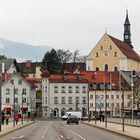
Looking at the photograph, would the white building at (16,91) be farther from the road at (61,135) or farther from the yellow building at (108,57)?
the road at (61,135)

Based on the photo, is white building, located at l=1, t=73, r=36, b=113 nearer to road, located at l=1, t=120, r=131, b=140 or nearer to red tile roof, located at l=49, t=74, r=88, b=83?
red tile roof, located at l=49, t=74, r=88, b=83

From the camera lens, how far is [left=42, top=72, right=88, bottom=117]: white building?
14875 centimetres

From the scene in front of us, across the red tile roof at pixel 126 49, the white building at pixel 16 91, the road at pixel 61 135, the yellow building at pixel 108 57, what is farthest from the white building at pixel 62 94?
the road at pixel 61 135

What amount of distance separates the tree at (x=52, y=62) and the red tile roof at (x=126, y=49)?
1889cm

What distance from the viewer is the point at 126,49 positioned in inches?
7111

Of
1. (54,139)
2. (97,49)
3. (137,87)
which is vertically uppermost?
(97,49)

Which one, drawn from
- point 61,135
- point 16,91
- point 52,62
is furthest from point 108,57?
point 61,135

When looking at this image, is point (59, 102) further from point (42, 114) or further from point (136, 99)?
point (136, 99)

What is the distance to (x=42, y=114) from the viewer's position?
15275 cm

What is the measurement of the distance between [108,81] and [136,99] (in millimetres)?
29970

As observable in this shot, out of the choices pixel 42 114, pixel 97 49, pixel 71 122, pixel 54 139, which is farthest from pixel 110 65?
pixel 54 139

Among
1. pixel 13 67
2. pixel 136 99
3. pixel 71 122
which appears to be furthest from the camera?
pixel 13 67

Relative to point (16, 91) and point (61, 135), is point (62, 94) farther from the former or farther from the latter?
point (61, 135)

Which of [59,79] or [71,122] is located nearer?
[71,122]
